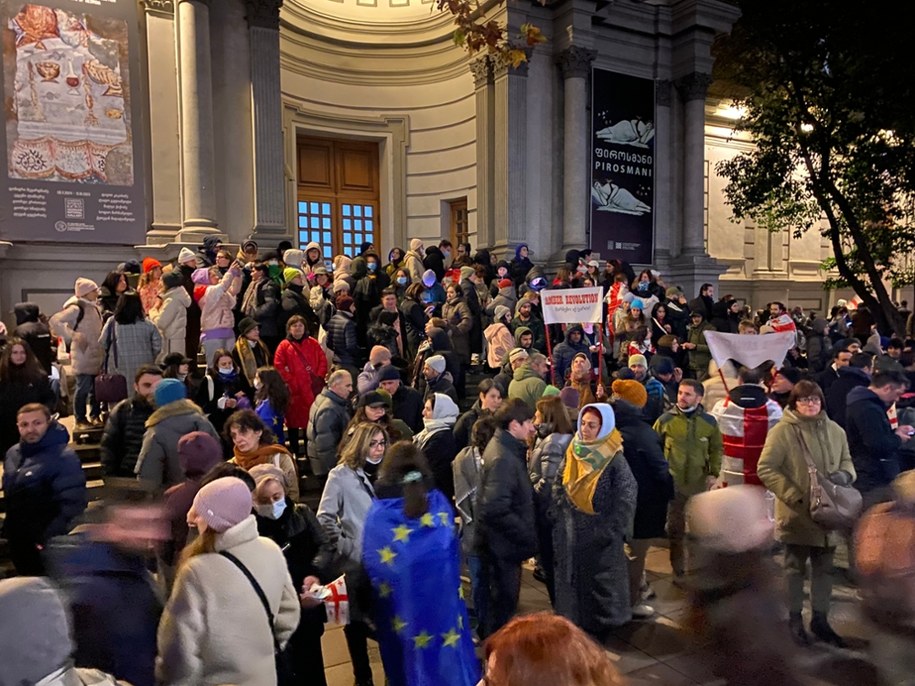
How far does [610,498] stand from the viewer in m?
4.48

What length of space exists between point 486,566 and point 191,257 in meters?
7.33

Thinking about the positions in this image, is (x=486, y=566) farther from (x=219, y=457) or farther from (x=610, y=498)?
(x=219, y=457)

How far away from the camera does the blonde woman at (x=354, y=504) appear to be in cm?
397

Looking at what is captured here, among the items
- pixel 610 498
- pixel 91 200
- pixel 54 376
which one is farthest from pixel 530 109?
pixel 610 498

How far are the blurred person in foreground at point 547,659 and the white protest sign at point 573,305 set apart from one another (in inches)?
273

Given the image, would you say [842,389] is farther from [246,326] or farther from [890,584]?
[246,326]

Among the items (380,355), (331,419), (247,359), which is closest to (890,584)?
(331,419)

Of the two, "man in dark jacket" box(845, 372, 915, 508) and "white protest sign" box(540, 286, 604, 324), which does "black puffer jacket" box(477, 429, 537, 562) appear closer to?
"man in dark jacket" box(845, 372, 915, 508)

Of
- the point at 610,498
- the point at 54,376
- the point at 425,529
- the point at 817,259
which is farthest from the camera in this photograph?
the point at 817,259

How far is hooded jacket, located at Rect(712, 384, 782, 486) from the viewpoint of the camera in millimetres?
5648

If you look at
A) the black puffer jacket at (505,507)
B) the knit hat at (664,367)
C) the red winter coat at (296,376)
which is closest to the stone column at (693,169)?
the knit hat at (664,367)

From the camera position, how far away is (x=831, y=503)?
4.42 meters

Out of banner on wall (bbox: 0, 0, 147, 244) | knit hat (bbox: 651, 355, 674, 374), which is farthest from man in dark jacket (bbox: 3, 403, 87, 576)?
banner on wall (bbox: 0, 0, 147, 244)

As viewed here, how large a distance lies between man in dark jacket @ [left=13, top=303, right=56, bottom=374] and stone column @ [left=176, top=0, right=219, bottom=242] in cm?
551
